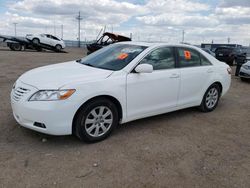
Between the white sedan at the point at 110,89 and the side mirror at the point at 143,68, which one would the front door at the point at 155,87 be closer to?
the white sedan at the point at 110,89

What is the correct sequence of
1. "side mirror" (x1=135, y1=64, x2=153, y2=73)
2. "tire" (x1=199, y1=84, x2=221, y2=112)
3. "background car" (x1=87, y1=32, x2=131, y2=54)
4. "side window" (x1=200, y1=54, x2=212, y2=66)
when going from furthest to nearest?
"background car" (x1=87, y1=32, x2=131, y2=54) → "tire" (x1=199, y1=84, x2=221, y2=112) → "side window" (x1=200, y1=54, x2=212, y2=66) → "side mirror" (x1=135, y1=64, x2=153, y2=73)

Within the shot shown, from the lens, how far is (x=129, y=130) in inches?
161

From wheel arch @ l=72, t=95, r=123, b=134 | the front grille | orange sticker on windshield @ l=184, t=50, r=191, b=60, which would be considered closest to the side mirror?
wheel arch @ l=72, t=95, r=123, b=134

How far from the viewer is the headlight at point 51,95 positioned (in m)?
3.10

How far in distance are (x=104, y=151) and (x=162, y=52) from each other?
205 cm

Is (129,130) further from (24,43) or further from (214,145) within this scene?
(24,43)

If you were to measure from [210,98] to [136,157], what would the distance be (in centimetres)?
278

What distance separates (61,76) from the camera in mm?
3424

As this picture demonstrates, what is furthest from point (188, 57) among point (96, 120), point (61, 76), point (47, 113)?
point (47, 113)

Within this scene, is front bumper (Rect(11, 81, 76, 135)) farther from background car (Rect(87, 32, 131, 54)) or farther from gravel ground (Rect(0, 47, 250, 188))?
background car (Rect(87, 32, 131, 54))

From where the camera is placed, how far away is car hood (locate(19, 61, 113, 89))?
10.6ft

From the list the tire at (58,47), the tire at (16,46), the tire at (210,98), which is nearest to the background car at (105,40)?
the tire at (58,47)

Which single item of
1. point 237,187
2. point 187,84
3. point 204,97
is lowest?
point 237,187

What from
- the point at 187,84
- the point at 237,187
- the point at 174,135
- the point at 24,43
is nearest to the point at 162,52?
the point at 187,84
